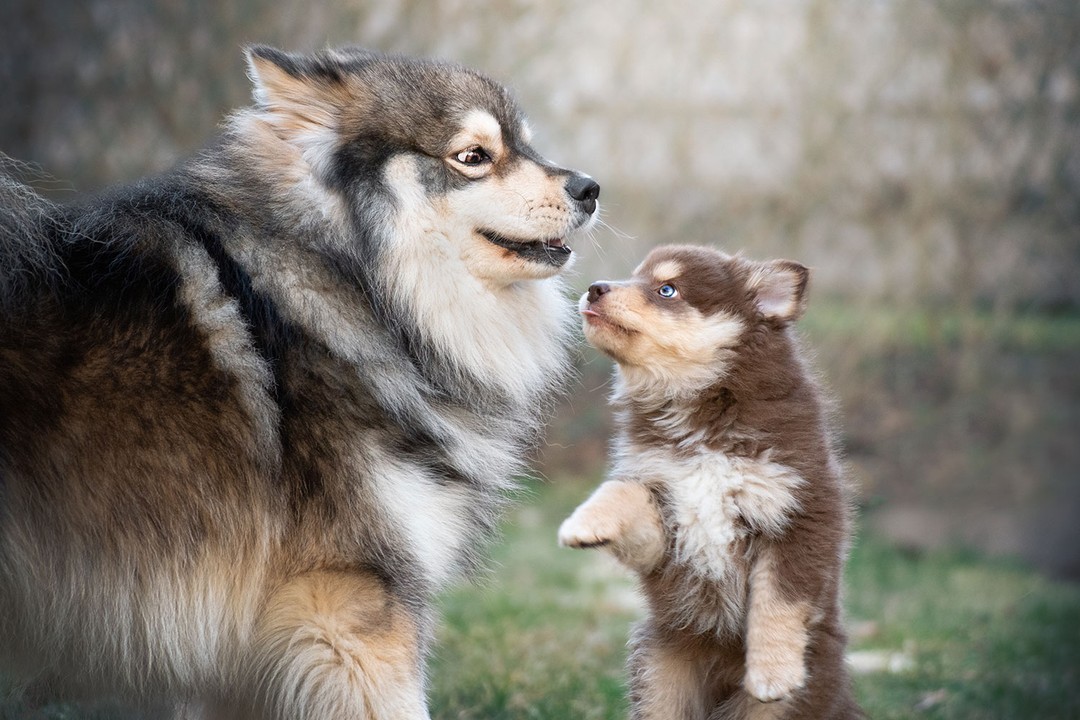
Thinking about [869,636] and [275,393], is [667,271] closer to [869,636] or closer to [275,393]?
[275,393]

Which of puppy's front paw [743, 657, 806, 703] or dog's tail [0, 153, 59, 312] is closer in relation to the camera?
dog's tail [0, 153, 59, 312]

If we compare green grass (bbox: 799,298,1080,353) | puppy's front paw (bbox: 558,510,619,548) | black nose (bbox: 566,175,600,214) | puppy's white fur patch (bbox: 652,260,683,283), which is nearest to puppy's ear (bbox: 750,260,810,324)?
puppy's white fur patch (bbox: 652,260,683,283)

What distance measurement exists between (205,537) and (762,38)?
7.70 metres

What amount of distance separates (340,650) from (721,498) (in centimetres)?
116

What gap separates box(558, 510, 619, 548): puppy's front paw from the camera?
3.06 metres

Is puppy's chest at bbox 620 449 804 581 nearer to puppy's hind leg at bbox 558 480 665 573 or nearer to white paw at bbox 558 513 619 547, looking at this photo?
puppy's hind leg at bbox 558 480 665 573

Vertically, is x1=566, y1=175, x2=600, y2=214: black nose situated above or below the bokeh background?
below

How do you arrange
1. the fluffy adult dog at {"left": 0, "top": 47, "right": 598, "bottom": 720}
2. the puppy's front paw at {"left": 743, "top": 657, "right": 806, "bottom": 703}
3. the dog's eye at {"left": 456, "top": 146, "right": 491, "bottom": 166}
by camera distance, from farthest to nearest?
the dog's eye at {"left": 456, "top": 146, "right": 491, "bottom": 166}, the puppy's front paw at {"left": 743, "top": 657, "right": 806, "bottom": 703}, the fluffy adult dog at {"left": 0, "top": 47, "right": 598, "bottom": 720}

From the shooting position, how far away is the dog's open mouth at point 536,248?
3506 millimetres

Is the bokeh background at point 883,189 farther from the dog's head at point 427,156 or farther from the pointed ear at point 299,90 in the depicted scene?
the pointed ear at point 299,90

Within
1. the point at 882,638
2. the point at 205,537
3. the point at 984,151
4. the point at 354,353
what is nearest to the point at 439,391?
the point at 354,353

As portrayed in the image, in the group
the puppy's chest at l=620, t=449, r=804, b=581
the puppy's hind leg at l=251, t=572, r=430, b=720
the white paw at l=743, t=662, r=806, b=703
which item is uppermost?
the puppy's chest at l=620, t=449, r=804, b=581

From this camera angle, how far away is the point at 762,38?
9.46 m

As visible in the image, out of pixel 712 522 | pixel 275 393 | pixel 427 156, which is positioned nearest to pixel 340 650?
pixel 275 393
